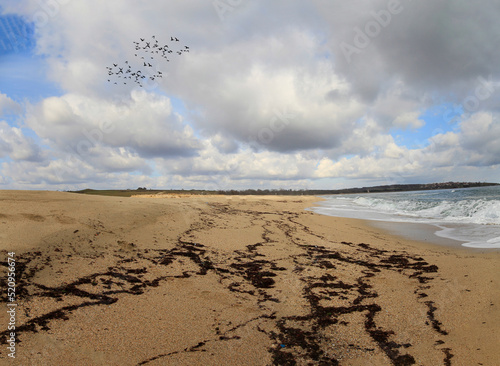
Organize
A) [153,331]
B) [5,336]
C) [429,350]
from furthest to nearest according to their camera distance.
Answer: [153,331], [429,350], [5,336]

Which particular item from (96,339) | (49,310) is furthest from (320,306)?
(49,310)

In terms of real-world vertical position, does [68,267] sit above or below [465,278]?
above

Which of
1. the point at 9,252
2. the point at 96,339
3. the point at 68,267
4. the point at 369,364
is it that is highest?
the point at 9,252

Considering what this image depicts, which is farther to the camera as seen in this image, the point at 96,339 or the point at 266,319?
the point at 266,319

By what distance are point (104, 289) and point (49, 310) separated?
0.83m

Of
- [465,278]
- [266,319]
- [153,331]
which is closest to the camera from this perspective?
[153,331]

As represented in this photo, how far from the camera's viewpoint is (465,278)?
17.6 ft

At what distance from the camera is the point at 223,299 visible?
446 cm

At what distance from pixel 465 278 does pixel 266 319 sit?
4.49 meters

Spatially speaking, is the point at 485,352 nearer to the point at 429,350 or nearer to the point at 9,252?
the point at 429,350

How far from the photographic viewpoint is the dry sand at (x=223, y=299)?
3.07 metres

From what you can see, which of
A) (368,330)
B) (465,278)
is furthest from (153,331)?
(465,278)

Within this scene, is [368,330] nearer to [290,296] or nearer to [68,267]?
[290,296]

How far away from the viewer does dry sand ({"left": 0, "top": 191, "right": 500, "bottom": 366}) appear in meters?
3.07
